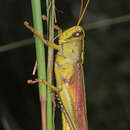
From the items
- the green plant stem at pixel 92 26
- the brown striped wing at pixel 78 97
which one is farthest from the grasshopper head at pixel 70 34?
the brown striped wing at pixel 78 97

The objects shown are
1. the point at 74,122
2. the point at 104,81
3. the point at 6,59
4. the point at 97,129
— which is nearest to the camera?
the point at 74,122

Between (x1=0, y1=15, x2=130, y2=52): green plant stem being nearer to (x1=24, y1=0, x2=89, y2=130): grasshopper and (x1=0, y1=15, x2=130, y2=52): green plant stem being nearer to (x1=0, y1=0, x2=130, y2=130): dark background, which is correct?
(x1=24, y1=0, x2=89, y2=130): grasshopper

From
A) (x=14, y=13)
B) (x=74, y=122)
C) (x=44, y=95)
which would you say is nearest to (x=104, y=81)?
(x=14, y=13)

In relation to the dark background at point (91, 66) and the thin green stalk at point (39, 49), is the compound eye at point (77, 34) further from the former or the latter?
the dark background at point (91, 66)

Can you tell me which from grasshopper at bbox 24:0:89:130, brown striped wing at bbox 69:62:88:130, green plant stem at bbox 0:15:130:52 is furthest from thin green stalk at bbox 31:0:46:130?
brown striped wing at bbox 69:62:88:130

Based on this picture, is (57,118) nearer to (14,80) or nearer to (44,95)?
(14,80)

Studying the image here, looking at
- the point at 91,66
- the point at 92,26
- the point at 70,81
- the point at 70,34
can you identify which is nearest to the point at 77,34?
the point at 70,34

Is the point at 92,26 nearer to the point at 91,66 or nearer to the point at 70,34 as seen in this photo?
the point at 70,34

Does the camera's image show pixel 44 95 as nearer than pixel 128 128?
Yes

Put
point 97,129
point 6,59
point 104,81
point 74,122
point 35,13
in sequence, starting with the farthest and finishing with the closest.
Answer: point 104,81 < point 97,129 < point 6,59 < point 74,122 < point 35,13
